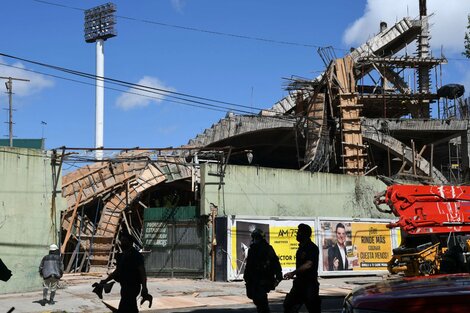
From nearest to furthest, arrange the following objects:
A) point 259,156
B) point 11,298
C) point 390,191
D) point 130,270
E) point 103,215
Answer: point 130,270, point 11,298, point 390,191, point 103,215, point 259,156

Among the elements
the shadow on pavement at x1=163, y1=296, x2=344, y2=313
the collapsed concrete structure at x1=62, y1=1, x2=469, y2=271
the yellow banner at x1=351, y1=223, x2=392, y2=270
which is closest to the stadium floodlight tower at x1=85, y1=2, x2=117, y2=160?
the collapsed concrete structure at x1=62, y1=1, x2=469, y2=271

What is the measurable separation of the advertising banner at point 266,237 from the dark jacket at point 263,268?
477 inches

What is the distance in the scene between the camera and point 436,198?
18156 millimetres

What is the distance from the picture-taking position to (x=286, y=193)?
23891 millimetres

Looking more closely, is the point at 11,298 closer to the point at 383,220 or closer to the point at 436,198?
the point at 436,198

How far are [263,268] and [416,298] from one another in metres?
5.29

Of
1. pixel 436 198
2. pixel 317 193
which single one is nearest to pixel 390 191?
pixel 436 198

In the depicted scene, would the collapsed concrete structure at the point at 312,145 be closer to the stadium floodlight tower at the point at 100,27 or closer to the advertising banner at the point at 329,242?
the advertising banner at the point at 329,242

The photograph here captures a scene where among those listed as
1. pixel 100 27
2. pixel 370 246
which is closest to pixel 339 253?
pixel 370 246

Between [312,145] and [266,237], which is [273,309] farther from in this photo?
[312,145]

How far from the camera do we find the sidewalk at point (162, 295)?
14727mm

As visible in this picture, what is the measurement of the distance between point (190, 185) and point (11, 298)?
33.9 feet

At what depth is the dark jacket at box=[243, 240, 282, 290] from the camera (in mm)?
9023

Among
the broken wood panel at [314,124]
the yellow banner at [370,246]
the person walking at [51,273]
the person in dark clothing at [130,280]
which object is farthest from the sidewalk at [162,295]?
the broken wood panel at [314,124]
